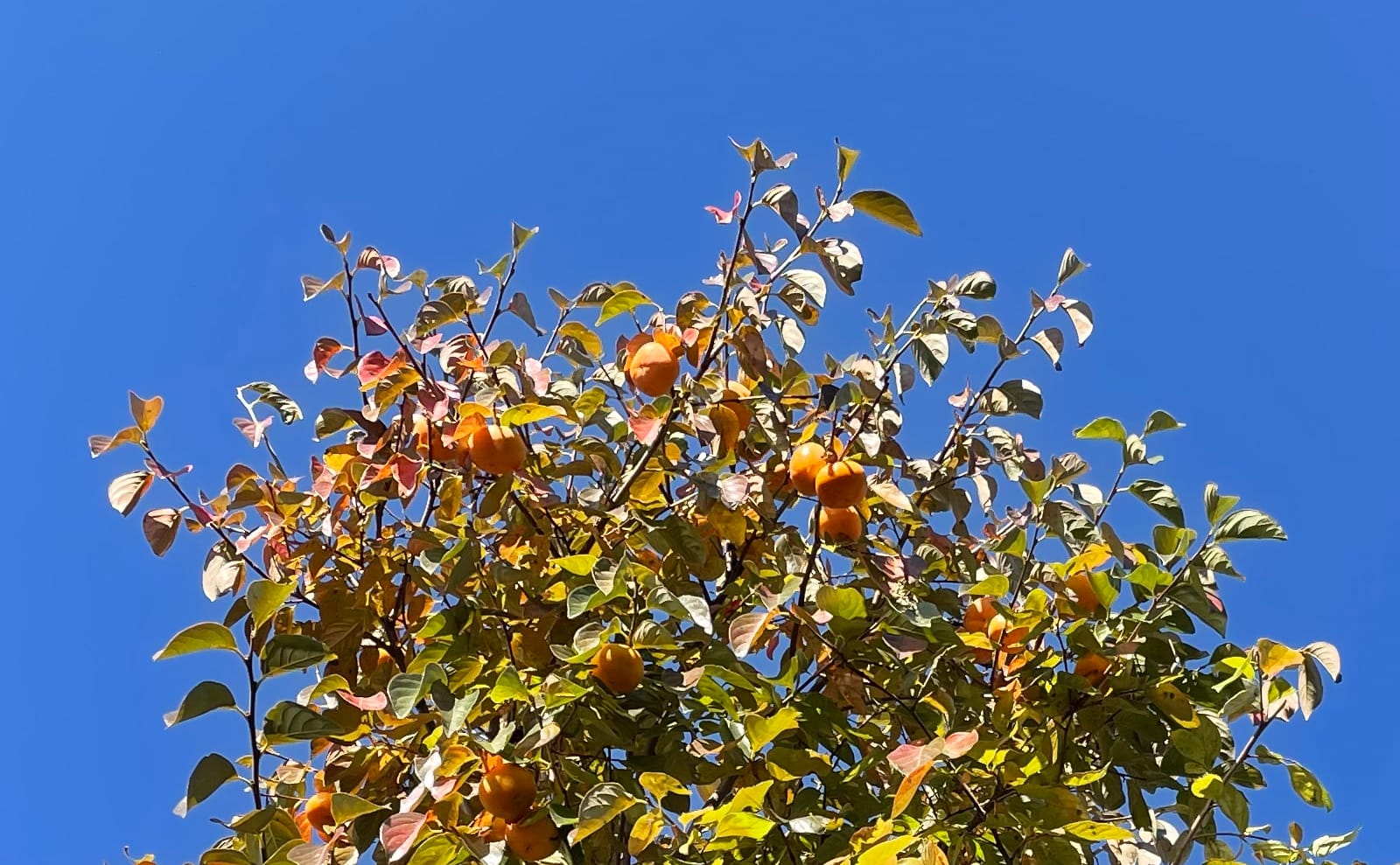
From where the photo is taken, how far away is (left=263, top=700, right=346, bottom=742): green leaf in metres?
1.69

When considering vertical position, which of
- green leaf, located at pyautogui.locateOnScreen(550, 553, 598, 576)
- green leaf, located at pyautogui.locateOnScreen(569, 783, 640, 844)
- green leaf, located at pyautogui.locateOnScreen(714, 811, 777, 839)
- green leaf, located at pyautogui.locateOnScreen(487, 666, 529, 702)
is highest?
green leaf, located at pyautogui.locateOnScreen(550, 553, 598, 576)

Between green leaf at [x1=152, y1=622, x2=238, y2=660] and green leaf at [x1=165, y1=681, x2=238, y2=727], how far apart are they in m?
0.05

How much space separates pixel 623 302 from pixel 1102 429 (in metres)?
0.95

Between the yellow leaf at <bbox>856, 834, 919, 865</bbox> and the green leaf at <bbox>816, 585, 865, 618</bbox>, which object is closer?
the yellow leaf at <bbox>856, 834, 919, 865</bbox>

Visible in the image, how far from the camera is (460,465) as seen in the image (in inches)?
88.4

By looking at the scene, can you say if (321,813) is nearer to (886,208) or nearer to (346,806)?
(346,806)

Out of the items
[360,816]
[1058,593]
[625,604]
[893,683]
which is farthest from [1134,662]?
[360,816]

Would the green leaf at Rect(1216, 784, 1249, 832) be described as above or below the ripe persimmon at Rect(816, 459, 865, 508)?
below

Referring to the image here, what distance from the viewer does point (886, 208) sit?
210 centimetres

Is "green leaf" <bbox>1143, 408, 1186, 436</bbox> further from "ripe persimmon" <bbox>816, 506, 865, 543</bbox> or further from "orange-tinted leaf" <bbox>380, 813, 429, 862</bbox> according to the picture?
"orange-tinted leaf" <bbox>380, 813, 429, 862</bbox>

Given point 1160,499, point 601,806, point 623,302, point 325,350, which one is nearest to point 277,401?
point 325,350

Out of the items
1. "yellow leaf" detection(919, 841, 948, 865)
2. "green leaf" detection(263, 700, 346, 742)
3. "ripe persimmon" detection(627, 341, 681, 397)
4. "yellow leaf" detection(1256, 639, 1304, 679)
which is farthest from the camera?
"ripe persimmon" detection(627, 341, 681, 397)

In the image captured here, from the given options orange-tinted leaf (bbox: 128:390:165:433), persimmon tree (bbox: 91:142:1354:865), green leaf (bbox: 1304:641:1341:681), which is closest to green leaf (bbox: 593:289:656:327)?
persimmon tree (bbox: 91:142:1354:865)

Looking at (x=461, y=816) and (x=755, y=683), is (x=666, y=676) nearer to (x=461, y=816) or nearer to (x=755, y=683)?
(x=755, y=683)
